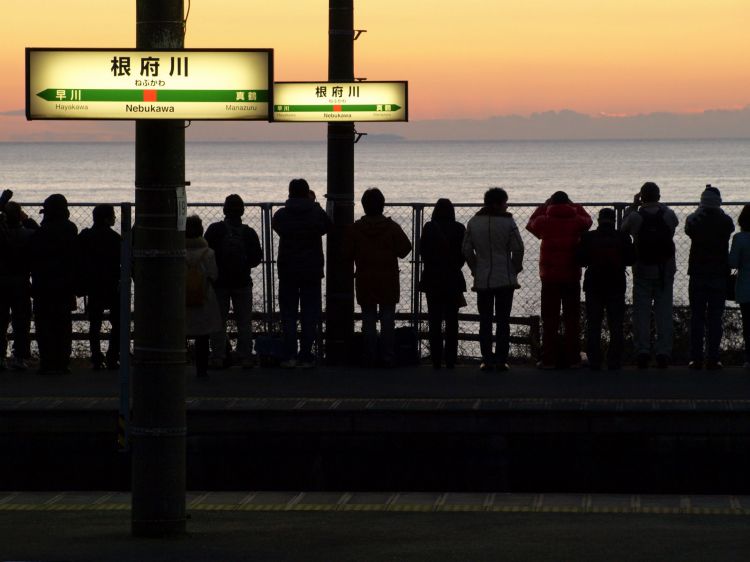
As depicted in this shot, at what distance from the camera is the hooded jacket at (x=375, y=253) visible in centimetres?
1616

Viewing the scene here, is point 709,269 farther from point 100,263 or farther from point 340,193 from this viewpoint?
point 100,263

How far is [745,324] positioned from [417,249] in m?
3.33

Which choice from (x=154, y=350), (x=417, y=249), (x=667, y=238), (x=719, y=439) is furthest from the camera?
(x=417, y=249)

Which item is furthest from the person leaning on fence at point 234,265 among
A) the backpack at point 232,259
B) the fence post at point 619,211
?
the fence post at point 619,211

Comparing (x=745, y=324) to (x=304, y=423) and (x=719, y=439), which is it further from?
(x=304, y=423)

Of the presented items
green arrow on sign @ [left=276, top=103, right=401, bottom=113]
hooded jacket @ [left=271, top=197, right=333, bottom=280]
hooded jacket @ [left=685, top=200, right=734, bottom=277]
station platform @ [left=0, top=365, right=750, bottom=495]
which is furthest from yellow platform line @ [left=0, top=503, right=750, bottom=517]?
green arrow on sign @ [left=276, top=103, right=401, bottom=113]

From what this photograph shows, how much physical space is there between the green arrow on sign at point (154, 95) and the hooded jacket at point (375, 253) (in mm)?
7326

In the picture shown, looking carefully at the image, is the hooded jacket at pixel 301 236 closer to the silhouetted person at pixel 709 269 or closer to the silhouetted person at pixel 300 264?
the silhouetted person at pixel 300 264

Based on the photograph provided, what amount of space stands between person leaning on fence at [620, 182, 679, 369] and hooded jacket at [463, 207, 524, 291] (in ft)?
3.35

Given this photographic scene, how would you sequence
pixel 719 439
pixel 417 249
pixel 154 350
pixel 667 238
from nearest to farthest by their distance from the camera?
pixel 154 350, pixel 719 439, pixel 667 238, pixel 417 249

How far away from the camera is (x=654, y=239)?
16.0m

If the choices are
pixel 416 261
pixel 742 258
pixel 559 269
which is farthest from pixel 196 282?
pixel 742 258

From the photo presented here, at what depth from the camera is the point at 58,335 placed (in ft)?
52.6

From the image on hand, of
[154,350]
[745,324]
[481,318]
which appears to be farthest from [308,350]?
[154,350]
